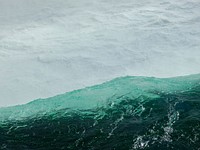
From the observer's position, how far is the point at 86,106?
6660 millimetres

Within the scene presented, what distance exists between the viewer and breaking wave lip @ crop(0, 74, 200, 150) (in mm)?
5488

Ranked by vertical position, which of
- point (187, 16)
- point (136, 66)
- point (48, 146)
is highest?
point (187, 16)

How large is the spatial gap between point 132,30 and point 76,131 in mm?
4948

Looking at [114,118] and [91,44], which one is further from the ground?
[91,44]

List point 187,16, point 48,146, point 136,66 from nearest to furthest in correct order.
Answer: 1. point 48,146
2. point 136,66
3. point 187,16

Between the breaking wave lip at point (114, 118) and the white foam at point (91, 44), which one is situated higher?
the white foam at point (91, 44)

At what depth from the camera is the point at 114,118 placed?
20.2 ft

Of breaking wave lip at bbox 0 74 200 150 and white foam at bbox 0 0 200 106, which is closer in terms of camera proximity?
breaking wave lip at bbox 0 74 200 150

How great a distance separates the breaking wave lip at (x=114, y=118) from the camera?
5.49 meters

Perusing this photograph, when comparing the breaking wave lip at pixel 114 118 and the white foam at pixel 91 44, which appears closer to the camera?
the breaking wave lip at pixel 114 118

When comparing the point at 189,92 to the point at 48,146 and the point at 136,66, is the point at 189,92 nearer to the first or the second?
the point at 136,66

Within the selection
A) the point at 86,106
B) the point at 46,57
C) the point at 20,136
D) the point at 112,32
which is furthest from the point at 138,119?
the point at 112,32

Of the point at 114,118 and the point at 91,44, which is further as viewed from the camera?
the point at 91,44

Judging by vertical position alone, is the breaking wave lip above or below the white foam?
below
